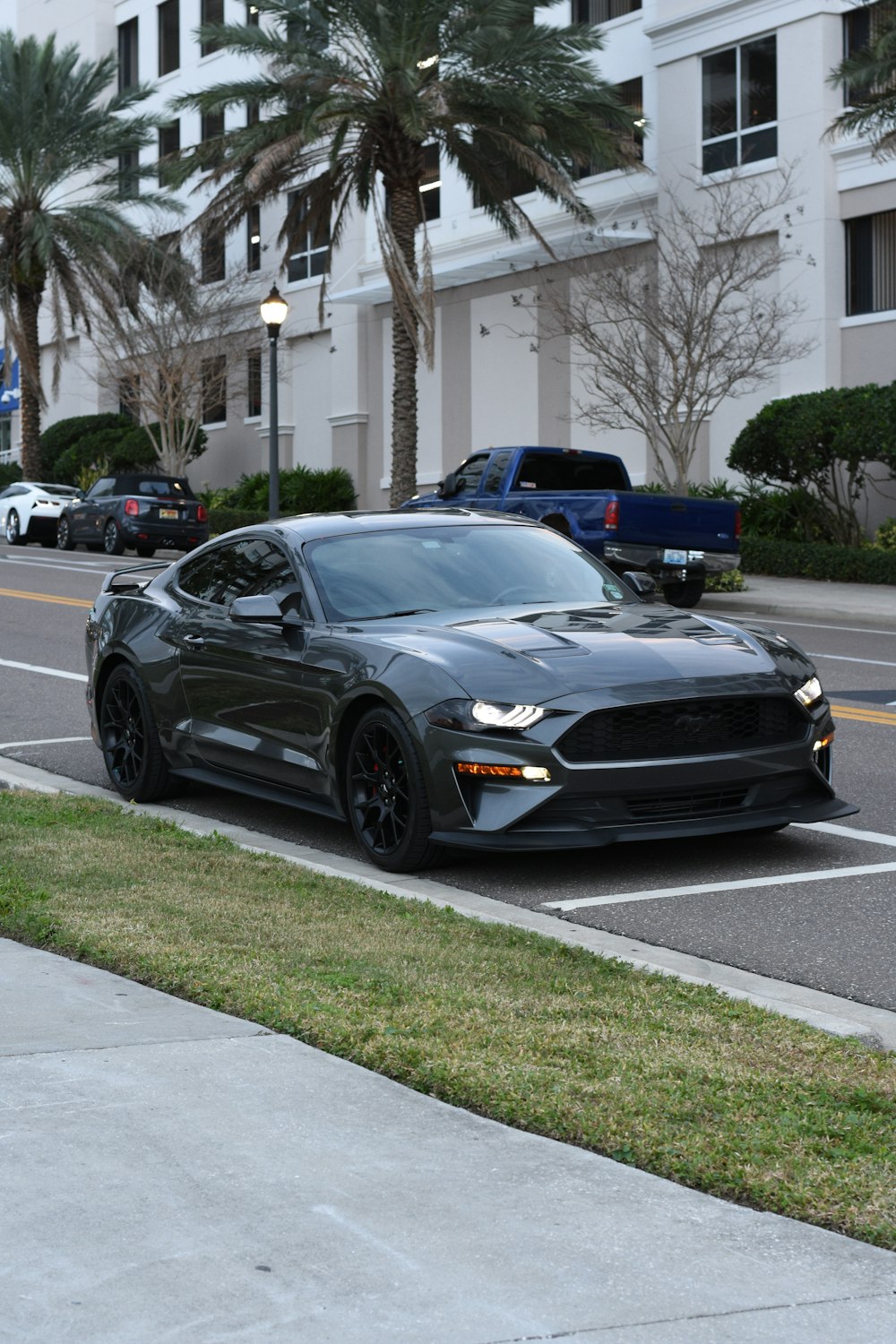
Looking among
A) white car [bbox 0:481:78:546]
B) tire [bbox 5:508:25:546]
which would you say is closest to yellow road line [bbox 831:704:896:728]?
white car [bbox 0:481:78:546]

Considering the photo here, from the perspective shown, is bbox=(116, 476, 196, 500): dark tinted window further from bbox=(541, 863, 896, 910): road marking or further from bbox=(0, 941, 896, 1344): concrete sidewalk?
bbox=(0, 941, 896, 1344): concrete sidewalk

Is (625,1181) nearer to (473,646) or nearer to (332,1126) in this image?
(332,1126)

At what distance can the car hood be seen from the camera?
296 inches

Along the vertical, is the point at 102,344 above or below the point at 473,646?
→ above

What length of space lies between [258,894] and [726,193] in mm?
25524

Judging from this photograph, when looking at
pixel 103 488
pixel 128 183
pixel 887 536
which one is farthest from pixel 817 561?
pixel 128 183

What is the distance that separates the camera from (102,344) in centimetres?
4762

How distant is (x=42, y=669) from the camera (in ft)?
51.0

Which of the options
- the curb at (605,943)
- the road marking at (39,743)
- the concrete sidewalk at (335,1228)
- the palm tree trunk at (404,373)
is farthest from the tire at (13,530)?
the concrete sidewalk at (335,1228)

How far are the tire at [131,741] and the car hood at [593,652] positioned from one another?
6.68 ft

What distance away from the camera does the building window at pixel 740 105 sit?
31.2m

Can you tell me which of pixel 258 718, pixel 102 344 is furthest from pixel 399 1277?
pixel 102 344

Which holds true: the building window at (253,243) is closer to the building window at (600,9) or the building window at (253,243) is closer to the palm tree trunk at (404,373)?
the building window at (600,9)

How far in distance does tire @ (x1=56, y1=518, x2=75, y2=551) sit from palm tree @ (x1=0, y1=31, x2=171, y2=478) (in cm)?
687
